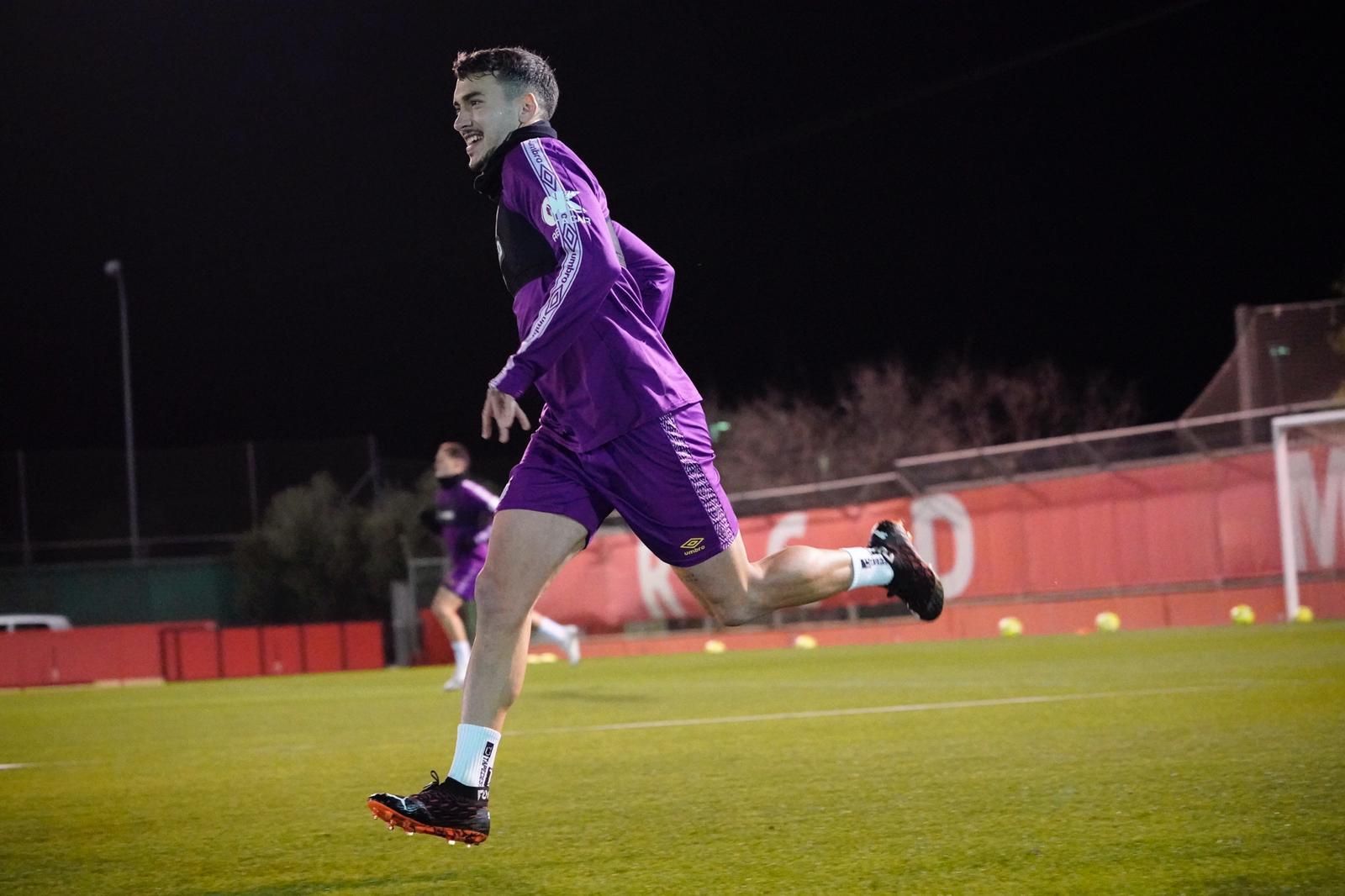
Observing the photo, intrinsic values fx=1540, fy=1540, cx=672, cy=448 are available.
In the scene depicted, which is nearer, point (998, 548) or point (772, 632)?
point (998, 548)

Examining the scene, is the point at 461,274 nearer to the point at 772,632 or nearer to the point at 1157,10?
the point at 772,632

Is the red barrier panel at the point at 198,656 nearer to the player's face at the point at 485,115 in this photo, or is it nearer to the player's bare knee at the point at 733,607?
the player's bare knee at the point at 733,607

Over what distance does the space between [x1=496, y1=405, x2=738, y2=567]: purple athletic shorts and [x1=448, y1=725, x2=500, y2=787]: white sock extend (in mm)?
641

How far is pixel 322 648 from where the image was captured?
30.5 meters

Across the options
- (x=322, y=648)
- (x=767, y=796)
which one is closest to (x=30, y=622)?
(x=322, y=648)

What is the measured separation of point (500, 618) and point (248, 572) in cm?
3728

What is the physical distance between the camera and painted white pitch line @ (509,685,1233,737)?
28.3ft

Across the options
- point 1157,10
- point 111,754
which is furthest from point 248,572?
point 111,754

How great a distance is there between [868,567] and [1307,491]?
54.1 feet

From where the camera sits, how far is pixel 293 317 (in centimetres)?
4834

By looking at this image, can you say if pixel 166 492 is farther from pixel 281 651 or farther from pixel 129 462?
pixel 281 651

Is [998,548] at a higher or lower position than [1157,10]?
lower

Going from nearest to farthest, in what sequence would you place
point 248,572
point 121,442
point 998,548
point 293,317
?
point 998,548
point 248,572
point 293,317
point 121,442

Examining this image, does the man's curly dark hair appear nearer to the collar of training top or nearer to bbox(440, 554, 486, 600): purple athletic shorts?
the collar of training top
